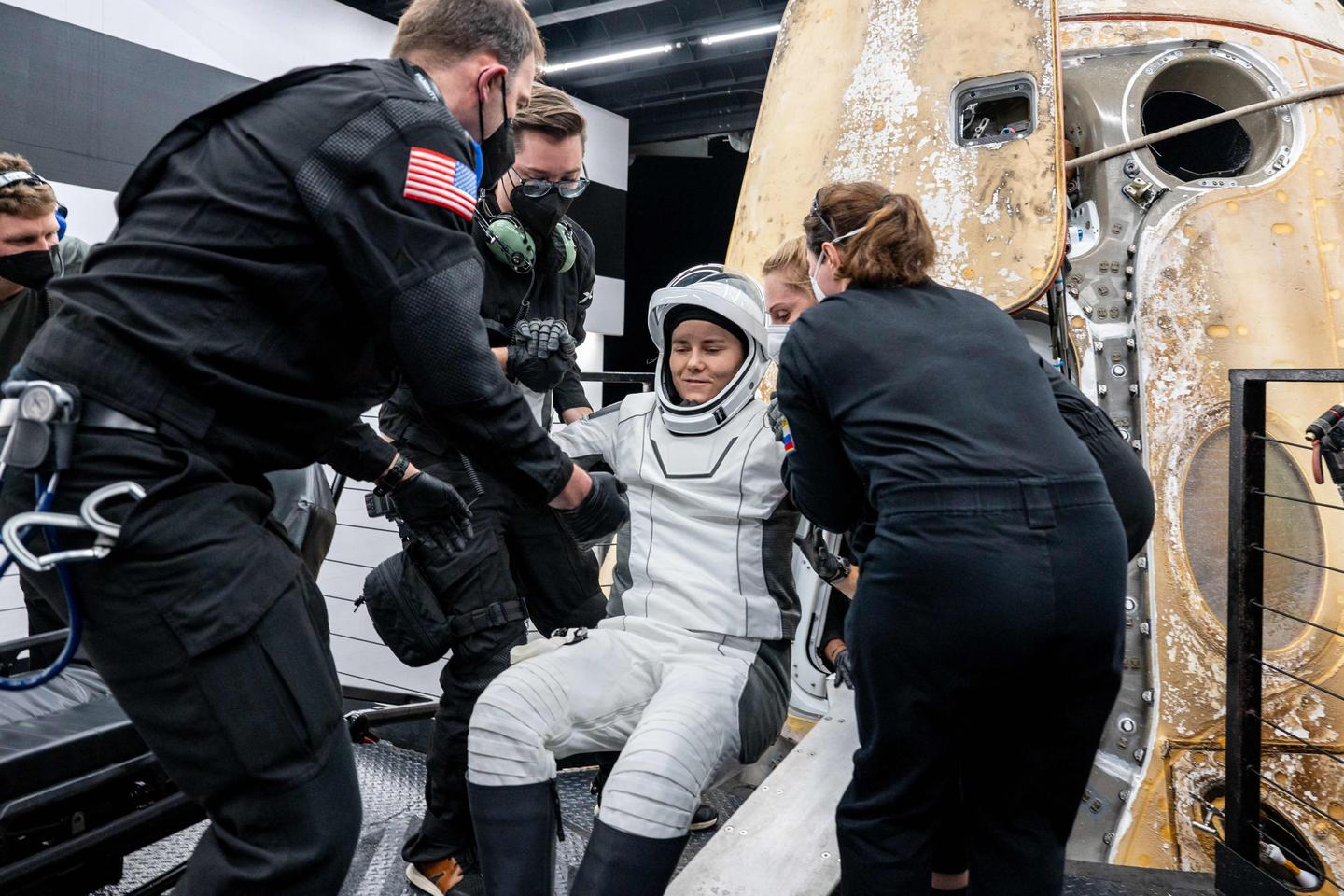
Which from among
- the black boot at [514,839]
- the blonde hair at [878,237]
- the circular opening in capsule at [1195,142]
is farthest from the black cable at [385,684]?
the circular opening in capsule at [1195,142]

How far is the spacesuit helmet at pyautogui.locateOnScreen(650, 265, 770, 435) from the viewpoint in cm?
206

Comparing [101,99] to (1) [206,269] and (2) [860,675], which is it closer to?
(1) [206,269]

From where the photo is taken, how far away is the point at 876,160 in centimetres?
307

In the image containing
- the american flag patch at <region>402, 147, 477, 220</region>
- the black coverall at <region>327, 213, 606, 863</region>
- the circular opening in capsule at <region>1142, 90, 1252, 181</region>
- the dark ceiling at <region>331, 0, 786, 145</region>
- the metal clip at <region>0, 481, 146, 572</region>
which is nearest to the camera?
the metal clip at <region>0, 481, 146, 572</region>

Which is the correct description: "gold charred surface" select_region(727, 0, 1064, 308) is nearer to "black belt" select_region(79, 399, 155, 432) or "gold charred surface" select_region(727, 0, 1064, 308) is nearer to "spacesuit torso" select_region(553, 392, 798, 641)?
"spacesuit torso" select_region(553, 392, 798, 641)

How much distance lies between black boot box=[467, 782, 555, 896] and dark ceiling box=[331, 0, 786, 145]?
905 centimetres

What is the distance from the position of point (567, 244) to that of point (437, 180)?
129 cm

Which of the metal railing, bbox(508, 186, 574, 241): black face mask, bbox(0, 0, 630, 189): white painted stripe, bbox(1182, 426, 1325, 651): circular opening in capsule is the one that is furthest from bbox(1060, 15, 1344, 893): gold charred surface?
bbox(0, 0, 630, 189): white painted stripe

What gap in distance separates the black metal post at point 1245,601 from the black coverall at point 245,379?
2.01m

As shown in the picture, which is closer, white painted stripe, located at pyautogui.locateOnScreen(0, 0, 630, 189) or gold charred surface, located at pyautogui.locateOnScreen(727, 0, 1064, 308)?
gold charred surface, located at pyautogui.locateOnScreen(727, 0, 1064, 308)

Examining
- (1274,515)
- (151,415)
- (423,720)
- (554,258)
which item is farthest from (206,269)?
(1274,515)

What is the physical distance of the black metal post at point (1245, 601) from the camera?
2.29m

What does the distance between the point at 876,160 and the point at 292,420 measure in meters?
2.35

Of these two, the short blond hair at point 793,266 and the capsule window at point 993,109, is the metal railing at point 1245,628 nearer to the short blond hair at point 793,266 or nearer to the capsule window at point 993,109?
the capsule window at point 993,109
